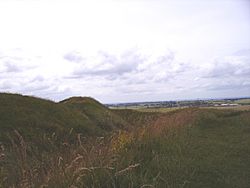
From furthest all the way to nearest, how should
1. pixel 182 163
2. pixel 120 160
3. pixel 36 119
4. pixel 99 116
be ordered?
1. pixel 99 116
2. pixel 36 119
3. pixel 182 163
4. pixel 120 160

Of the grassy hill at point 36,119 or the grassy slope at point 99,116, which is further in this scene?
the grassy slope at point 99,116

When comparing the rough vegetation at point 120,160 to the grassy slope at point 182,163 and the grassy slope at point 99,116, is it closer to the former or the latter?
the grassy slope at point 182,163

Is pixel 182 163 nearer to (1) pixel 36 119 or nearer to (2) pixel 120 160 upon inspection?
(2) pixel 120 160

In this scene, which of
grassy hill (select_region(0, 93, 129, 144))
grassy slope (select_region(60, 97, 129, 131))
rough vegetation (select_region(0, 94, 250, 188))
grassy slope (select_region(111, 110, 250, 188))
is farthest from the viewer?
grassy slope (select_region(60, 97, 129, 131))

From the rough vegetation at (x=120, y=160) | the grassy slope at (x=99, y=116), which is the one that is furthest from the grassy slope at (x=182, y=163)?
the grassy slope at (x=99, y=116)

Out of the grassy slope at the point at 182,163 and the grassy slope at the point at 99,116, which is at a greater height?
the grassy slope at the point at 99,116

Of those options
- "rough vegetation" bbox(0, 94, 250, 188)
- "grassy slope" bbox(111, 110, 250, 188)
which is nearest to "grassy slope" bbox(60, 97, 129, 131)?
"rough vegetation" bbox(0, 94, 250, 188)

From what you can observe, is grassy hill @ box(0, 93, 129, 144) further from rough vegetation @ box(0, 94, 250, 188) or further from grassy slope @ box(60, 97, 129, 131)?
grassy slope @ box(60, 97, 129, 131)

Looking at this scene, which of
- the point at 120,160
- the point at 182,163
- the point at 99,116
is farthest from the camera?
the point at 99,116

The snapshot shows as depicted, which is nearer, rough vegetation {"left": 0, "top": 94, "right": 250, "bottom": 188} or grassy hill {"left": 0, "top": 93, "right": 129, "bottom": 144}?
rough vegetation {"left": 0, "top": 94, "right": 250, "bottom": 188}

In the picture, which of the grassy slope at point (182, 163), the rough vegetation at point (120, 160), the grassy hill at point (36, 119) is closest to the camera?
the rough vegetation at point (120, 160)

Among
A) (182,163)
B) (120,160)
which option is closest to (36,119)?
(182,163)

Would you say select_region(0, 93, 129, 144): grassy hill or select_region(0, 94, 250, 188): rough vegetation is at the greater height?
select_region(0, 93, 129, 144): grassy hill

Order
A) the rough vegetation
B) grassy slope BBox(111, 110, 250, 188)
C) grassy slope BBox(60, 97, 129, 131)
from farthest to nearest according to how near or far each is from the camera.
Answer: grassy slope BBox(60, 97, 129, 131) < grassy slope BBox(111, 110, 250, 188) < the rough vegetation
